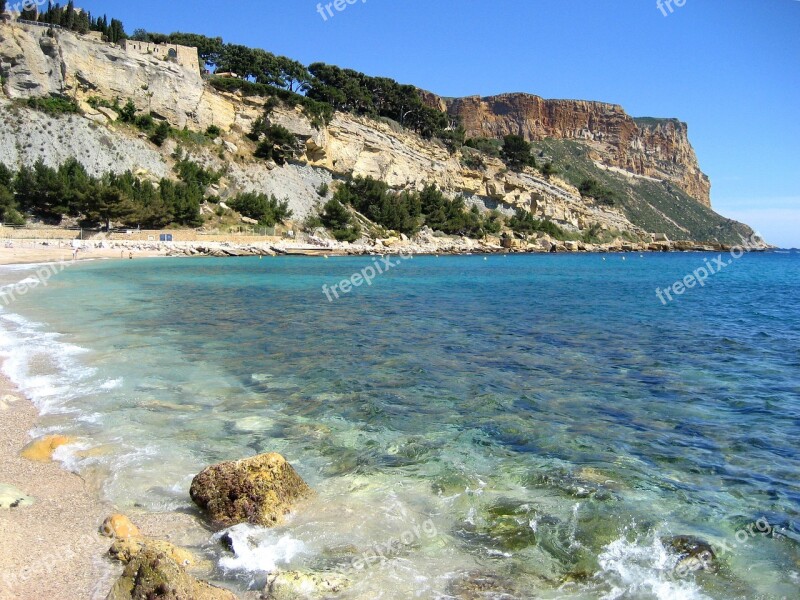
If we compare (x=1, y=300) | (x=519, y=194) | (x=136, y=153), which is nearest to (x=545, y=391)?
(x=1, y=300)

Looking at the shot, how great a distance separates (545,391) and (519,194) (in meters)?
86.6

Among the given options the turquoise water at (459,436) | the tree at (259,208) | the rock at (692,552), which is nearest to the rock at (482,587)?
the turquoise water at (459,436)

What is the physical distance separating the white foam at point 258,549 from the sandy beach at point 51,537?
0.84 meters

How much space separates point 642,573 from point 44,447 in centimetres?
597

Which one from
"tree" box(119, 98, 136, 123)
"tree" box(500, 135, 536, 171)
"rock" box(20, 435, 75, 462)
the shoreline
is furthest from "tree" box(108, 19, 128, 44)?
"rock" box(20, 435, 75, 462)

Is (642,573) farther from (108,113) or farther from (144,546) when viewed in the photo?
(108,113)

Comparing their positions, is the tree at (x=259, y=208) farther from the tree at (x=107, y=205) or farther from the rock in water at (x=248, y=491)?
the rock in water at (x=248, y=491)

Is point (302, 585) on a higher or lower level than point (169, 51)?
lower

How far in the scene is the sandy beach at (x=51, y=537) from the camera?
362cm

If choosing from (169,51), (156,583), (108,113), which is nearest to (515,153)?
(169,51)

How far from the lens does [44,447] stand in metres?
6.07

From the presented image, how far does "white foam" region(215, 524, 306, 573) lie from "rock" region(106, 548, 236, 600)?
63 centimetres

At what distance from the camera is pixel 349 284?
2889cm

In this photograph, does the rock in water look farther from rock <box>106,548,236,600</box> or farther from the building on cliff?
the building on cliff
